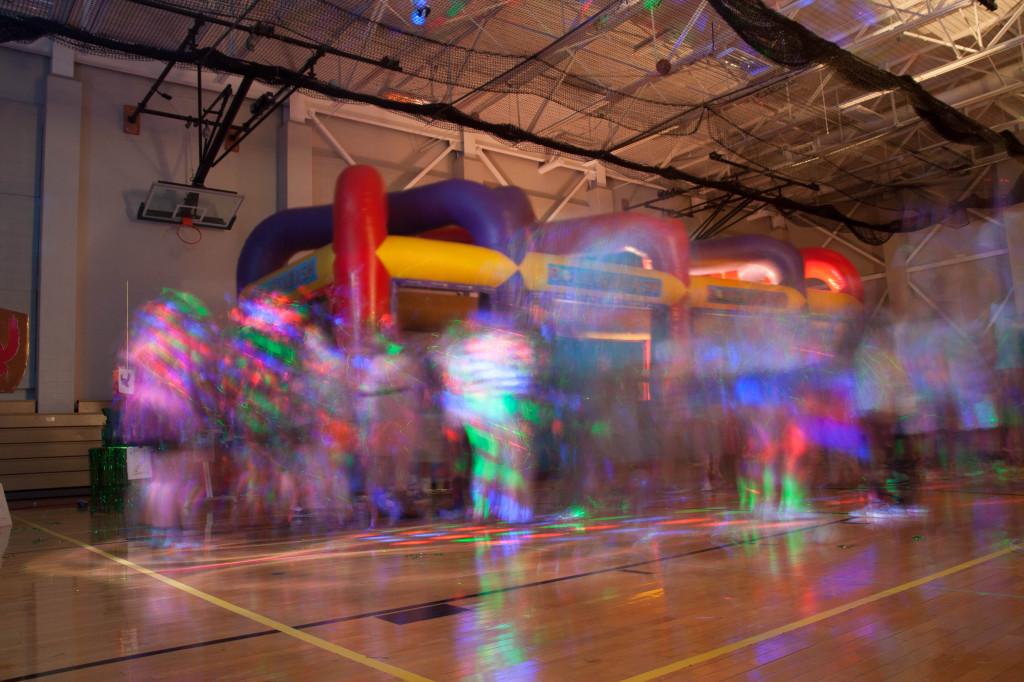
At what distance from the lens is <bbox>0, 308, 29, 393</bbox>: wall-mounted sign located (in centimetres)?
910

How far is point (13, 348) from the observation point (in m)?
9.52

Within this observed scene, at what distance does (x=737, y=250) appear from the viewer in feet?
38.8

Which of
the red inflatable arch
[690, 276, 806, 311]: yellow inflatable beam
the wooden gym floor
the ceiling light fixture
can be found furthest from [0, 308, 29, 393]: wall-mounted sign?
the red inflatable arch

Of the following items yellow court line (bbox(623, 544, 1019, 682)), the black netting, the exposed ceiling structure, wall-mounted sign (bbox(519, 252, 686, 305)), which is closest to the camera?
yellow court line (bbox(623, 544, 1019, 682))

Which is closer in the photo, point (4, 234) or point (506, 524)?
point (506, 524)

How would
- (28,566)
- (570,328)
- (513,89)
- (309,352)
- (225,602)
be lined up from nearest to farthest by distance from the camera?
1. (225,602)
2. (28,566)
3. (309,352)
4. (513,89)
5. (570,328)

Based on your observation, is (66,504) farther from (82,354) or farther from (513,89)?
(513,89)

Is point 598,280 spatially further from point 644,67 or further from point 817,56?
point 644,67

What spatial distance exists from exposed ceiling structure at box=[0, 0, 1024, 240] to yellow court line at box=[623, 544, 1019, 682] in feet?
14.4

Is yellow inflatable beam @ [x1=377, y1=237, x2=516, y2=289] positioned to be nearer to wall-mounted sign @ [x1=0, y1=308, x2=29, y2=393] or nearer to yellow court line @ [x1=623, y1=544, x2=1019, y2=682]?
wall-mounted sign @ [x1=0, y1=308, x2=29, y2=393]

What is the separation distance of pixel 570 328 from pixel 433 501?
2.51 metres

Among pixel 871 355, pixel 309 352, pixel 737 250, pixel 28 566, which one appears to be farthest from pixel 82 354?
pixel 871 355

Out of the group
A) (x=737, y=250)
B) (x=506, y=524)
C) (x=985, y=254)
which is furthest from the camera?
(x=985, y=254)

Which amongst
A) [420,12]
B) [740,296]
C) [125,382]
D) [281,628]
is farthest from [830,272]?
[281,628]
